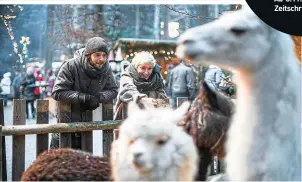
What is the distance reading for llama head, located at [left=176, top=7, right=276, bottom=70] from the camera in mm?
1077

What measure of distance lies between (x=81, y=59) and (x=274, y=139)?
0.74 metres

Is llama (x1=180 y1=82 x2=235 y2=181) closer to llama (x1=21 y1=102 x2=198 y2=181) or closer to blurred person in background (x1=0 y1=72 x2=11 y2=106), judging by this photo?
llama (x1=21 y1=102 x2=198 y2=181)

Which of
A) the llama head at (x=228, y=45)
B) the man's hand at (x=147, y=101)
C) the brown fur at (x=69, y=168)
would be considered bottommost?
the brown fur at (x=69, y=168)

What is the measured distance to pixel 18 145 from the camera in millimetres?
1861

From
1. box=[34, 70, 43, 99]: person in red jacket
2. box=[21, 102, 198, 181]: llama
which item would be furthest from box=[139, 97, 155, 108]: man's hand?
box=[34, 70, 43, 99]: person in red jacket

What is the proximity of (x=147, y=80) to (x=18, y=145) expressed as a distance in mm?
697

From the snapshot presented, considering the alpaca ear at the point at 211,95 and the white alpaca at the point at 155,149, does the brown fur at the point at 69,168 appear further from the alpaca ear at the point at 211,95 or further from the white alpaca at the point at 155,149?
the alpaca ear at the point at 211,95

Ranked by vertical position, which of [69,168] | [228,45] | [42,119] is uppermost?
[228,45]

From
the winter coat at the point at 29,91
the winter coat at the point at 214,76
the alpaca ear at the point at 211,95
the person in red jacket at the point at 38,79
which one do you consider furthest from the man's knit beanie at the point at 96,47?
the winter coat at the point at 29,91

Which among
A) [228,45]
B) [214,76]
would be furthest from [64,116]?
[228,45]

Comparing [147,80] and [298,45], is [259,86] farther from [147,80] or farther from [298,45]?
[147,80]

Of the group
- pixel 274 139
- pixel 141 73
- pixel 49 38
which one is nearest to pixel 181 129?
pixel 274 139

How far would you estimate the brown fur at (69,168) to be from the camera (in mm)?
1299

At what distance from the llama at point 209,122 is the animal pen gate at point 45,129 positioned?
0.49 metres
